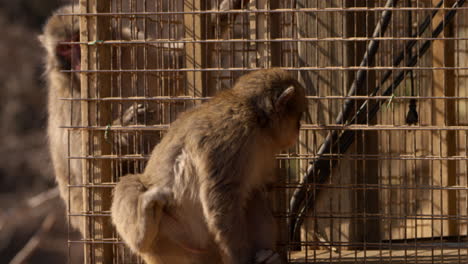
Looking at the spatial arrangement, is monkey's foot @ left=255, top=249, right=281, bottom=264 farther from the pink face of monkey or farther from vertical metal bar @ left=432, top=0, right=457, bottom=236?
the pink face of monkey

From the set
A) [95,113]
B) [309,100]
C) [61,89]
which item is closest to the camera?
[95,113]

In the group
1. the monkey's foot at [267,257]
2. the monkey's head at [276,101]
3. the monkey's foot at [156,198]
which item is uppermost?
the monkey's head at [276,101]

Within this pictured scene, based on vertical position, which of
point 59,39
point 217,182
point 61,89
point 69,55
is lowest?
point 217,182

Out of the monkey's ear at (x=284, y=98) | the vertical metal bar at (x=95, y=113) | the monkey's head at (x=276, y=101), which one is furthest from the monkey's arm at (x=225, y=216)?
the vertical metal bar at (x=95, y=113)

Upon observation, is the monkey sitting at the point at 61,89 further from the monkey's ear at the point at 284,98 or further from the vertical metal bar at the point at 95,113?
the monkey's ear at the point at 284,98

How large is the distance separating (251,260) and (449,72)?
278 centimetres

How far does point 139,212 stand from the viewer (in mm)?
3811

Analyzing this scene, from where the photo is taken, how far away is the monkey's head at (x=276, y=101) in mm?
4023

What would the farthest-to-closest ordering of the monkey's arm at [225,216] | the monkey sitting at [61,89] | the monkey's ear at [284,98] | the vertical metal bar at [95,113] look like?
the monkey sitting at [61,89]
the vertical metal bar at [95,113]
the monkey's ear at [284,98]
the monkey's arm at [225,216]

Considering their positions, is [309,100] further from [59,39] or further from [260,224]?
[59,39]

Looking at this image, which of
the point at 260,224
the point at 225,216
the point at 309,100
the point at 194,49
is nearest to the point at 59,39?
the point at 194,49

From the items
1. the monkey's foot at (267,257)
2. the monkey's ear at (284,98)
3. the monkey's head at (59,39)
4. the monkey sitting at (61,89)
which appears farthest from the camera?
the monkey's head at (59,39)

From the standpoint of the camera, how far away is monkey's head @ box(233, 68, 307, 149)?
4023 millimetres

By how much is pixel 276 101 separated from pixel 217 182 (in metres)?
0.66
